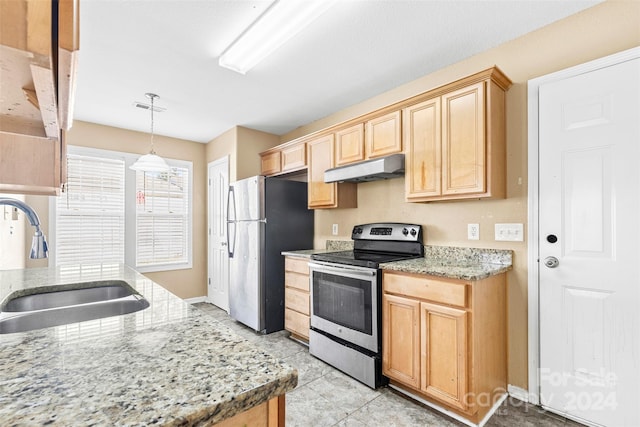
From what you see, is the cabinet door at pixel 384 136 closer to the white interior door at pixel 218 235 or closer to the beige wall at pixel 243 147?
the beige wall at pixel 243 147

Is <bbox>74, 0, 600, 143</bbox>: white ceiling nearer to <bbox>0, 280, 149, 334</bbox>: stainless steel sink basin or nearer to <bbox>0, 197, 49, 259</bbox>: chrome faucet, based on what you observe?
<bbox>0, 197, 49, 259</bbox>: chrome faucet

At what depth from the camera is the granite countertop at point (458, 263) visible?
6.14 feet

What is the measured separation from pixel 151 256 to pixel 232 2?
3.62m

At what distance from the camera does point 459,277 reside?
1800 millimetres

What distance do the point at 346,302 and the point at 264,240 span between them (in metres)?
1.29

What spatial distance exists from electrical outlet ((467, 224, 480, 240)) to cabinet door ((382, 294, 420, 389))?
27.9 inches

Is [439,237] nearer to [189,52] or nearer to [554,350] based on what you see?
[554,350]

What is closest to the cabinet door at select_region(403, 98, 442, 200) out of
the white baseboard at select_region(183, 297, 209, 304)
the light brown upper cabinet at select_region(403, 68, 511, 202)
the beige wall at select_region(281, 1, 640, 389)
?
the light brown upper cabinet at select_region(403, 68, 511, 202)

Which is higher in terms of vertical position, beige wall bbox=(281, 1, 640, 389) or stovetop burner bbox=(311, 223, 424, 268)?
beige wall bbox=(281, 1, 640, 389)

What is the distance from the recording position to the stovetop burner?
2500 mm

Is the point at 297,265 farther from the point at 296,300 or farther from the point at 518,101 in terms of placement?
the point at 518,101

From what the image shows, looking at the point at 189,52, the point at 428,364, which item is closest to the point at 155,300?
the point at 428,364

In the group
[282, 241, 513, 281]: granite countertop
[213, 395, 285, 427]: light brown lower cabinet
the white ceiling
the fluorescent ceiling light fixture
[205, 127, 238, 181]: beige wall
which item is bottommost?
[213, 395, 285, 427]: light brown lower cabinet

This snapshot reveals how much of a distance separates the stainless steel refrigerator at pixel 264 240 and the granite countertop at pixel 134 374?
7.96ft
